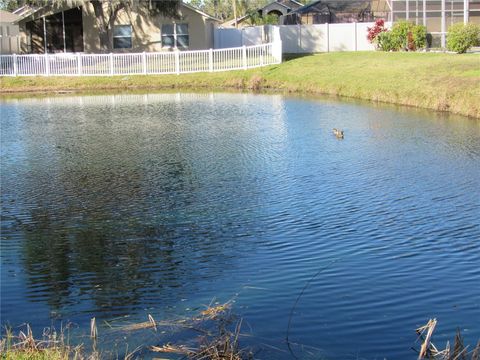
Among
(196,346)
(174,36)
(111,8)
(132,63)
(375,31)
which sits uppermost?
(111,8)

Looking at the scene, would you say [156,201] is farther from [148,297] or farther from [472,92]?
[472,92]

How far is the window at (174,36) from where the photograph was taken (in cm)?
4478

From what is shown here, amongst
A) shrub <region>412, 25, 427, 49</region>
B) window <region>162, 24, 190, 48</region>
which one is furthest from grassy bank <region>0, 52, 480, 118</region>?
window <region>162, 24, 190, 48</region>

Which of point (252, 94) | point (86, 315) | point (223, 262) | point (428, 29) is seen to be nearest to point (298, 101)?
A: point (252, 94)

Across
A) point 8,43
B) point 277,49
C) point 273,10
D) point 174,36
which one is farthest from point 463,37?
point 273,10

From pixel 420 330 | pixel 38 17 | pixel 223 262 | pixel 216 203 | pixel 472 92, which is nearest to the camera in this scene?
pixel 420 330

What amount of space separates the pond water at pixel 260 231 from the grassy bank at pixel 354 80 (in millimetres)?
3160

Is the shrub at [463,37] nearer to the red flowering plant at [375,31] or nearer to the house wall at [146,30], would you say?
the red flowering plant at [375,31]

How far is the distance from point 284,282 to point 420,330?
207 centimetres

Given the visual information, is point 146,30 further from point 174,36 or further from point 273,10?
point 273,10

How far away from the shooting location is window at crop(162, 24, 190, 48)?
1763 inches

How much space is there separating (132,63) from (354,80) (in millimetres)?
13191

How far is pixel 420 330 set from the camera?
7703 millimetres

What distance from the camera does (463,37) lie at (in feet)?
106
